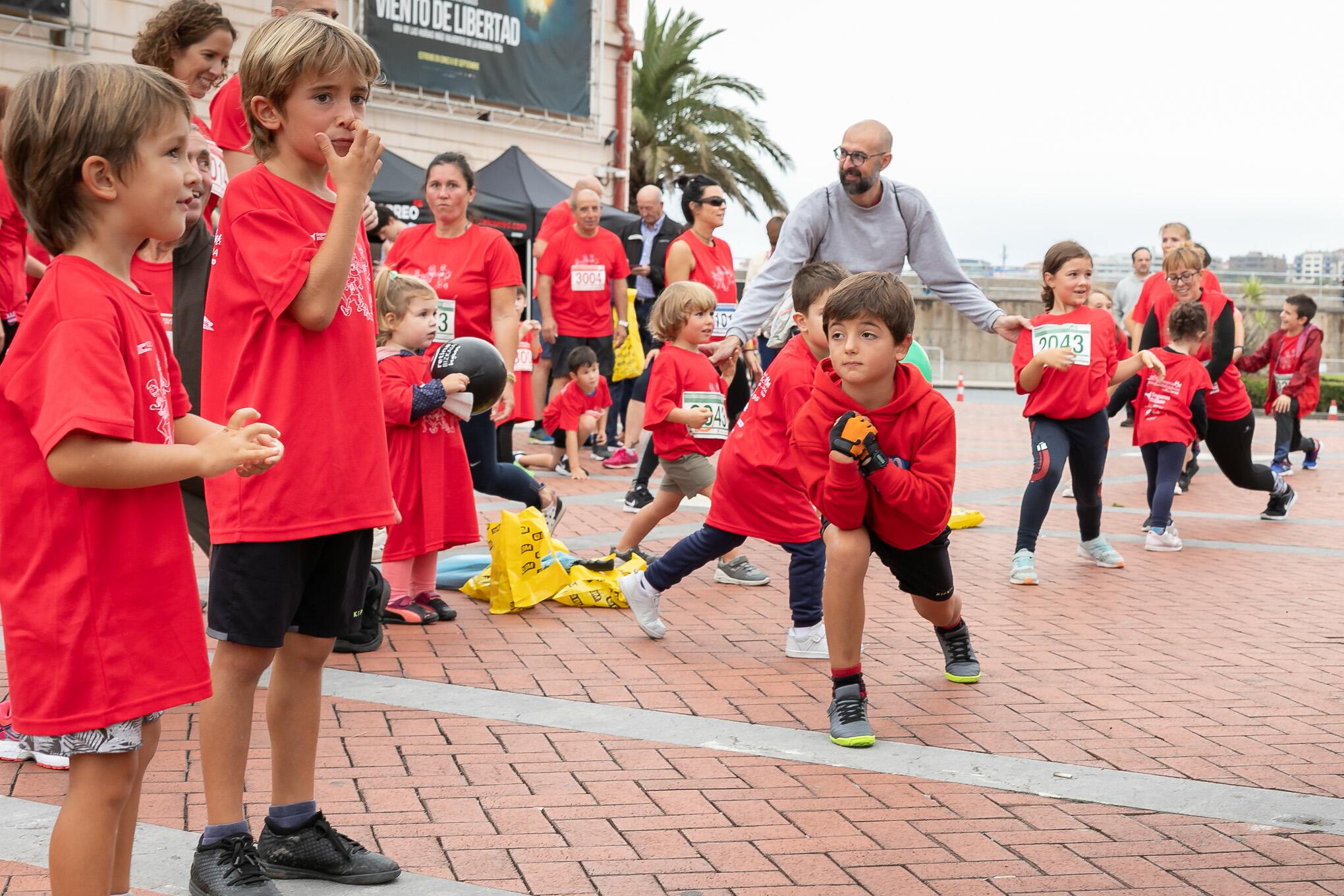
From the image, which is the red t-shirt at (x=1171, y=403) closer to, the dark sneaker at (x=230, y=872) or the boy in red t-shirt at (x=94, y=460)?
the dark sneaker at (x=230, y=872)

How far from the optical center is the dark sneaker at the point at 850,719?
435cm

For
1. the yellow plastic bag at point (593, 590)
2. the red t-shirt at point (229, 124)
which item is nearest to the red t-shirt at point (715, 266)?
the yellow plastic bag at point (593, 590)

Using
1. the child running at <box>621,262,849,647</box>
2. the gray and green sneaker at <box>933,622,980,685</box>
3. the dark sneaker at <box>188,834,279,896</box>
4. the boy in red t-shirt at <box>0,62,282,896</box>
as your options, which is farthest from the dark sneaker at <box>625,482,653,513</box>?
the boy in red t-shirt at <box>0,62,282,896</box>

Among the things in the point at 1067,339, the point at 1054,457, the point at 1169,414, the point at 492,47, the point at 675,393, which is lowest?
the point at 1054,457

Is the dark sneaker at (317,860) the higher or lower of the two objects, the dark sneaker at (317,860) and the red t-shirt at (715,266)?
the lower

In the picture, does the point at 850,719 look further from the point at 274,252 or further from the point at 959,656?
the point at 274,252

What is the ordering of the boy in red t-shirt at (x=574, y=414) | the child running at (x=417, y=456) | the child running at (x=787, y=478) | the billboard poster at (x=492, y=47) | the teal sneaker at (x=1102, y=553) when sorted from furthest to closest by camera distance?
1. the billboard poster at (x=492, y=47)
2. the boy in red t-shirt at (x=574, y=414)
3. the teal sneaker at (x=1102, y=553)
4. the child running at (x=417, y=456)
5. the child running at (x=787, y=478)

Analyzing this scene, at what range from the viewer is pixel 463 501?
238 inches

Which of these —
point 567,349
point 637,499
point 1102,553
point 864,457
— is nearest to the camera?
point 864,457

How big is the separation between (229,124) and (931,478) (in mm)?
2875

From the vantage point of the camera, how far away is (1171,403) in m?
8.80

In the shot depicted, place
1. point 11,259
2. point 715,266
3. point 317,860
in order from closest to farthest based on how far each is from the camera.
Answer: point 317,860 → point 11,259 → point 715,266

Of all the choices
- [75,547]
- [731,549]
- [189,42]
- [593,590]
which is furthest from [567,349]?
[75,547]

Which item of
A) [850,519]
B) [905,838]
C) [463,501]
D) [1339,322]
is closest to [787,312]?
[463,501]
